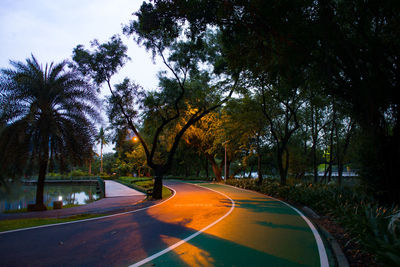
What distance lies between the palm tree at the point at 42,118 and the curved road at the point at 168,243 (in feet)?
21.9

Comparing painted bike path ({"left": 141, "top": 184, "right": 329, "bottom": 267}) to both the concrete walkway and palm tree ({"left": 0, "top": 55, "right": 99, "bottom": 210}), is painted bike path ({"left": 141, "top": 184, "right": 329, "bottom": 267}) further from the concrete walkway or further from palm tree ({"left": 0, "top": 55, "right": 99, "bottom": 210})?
the concrete walkway

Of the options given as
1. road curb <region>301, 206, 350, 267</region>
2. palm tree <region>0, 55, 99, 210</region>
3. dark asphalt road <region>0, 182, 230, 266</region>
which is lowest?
dark asphalt road <region>0, 182, 230, 266</region>

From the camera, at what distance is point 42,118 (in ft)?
45.7

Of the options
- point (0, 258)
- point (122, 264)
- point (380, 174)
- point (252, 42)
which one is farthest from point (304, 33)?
point (0, 258)

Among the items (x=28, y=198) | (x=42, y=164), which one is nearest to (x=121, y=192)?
(x=42, y=164)

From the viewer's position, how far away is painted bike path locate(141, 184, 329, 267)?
526 centimetres

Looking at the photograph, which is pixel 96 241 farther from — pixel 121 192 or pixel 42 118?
pixel 121 192

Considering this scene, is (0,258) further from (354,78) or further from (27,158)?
(354,78)

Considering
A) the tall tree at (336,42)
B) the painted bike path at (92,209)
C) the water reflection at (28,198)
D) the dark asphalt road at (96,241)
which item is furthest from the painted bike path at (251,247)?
the water reflection at (28,198)

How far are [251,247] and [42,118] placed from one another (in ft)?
43.1

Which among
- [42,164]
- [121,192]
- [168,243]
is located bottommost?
[121,192]

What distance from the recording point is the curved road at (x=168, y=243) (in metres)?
5.32

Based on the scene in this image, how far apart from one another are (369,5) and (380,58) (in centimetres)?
192

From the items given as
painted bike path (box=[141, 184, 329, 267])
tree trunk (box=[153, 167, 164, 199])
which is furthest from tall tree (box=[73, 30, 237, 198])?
painted bike path (box=[141, 184, 329, 267])
